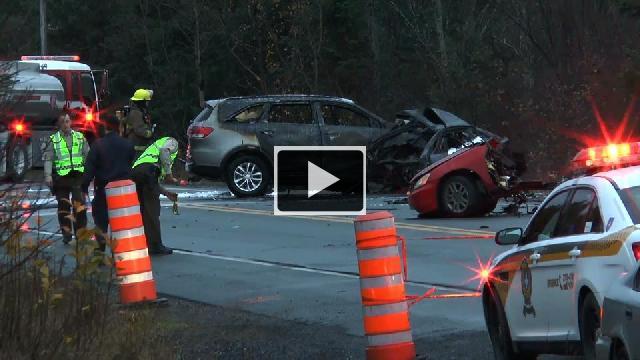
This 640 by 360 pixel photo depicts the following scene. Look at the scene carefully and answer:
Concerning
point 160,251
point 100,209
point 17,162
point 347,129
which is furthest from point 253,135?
point 17,162

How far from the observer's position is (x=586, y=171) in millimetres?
8570

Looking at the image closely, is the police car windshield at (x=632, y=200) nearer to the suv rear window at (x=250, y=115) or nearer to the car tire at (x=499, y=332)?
the car tire at (x=499, y=332)

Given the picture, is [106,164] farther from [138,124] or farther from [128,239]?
[128,239]

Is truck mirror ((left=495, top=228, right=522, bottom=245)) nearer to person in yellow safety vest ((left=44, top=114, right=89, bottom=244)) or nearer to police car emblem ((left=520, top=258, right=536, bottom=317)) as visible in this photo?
police car emblem ((left=520, top=258, right=536, bottom=317))

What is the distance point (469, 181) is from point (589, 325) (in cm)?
1235

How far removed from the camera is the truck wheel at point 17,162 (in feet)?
23.3

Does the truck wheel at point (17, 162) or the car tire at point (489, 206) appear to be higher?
the truck wheel at point (17, 162)

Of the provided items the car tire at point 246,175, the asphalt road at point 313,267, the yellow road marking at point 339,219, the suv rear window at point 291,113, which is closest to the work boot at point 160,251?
the asphalt road at point 313,267

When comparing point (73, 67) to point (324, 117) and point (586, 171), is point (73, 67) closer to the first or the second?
point (324, 117)

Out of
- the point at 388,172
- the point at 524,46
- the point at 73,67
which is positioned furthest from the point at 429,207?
the point at 524,46

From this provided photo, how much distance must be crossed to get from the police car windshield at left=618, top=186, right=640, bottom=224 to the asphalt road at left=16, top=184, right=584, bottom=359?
2362 millimetres

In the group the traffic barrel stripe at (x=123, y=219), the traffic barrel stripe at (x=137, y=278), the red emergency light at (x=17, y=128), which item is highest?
the red emergency light at (x=17, y=128)

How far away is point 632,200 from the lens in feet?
23.7
